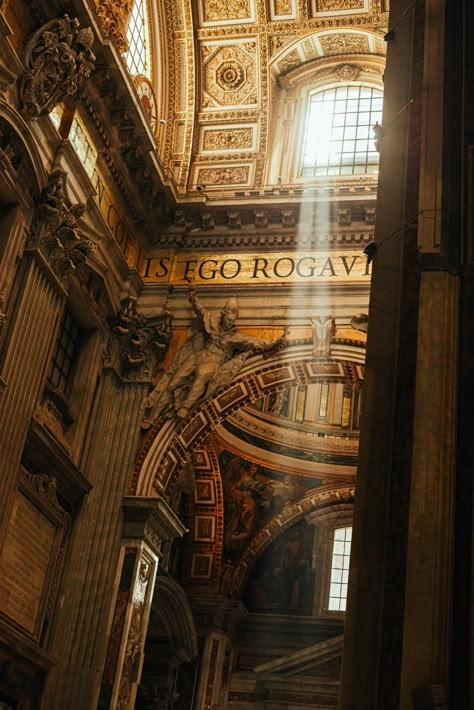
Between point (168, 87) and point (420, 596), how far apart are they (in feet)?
42.0

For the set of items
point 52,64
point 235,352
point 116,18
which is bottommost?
point 235,352

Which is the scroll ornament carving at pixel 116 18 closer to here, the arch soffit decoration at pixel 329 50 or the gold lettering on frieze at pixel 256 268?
the gold lettering on frieze at pixel 256 268

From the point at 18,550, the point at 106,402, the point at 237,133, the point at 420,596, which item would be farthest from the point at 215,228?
the point at 420,596

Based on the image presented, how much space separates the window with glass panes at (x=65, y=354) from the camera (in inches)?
478

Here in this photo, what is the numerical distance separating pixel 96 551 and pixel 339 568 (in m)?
7.51

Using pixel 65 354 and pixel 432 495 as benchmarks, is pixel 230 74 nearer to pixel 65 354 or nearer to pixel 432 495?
pixel 65 354

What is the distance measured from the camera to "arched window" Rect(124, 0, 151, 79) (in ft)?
47.1

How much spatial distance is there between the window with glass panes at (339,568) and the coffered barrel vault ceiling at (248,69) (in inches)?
283

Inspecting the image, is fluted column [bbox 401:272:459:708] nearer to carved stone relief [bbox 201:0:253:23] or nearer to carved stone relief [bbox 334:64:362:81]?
carved stone relief [bbox 334:64:362:81]

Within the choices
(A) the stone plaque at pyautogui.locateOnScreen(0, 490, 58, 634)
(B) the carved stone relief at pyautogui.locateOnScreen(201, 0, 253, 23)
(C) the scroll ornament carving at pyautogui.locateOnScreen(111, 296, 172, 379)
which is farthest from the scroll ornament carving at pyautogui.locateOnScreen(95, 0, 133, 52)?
(A) the stone plaque at pyautogui.locateOnScreen(0, 490, 58, 634)

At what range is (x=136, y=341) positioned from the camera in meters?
13.3

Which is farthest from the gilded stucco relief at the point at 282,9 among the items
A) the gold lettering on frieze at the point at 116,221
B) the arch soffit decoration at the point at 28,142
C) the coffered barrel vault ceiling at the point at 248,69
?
the arch soffit decoration at the point at 28,142

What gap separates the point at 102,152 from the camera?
42.5 feet

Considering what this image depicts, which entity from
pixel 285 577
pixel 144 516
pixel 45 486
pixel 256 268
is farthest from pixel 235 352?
pixel 285 577
